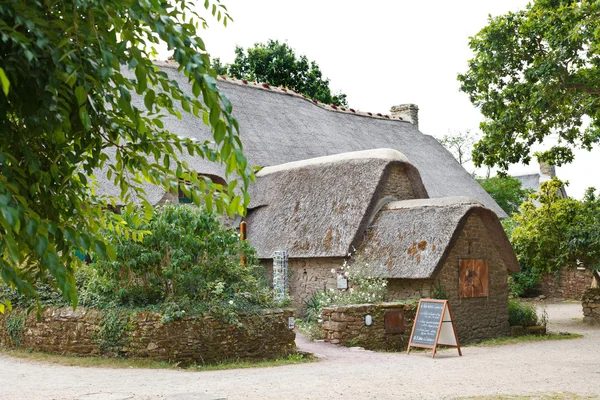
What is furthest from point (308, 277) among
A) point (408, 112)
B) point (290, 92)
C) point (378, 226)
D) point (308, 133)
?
point (408, 112)

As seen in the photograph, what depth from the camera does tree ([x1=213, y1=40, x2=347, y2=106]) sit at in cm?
3881

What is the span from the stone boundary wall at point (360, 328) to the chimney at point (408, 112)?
57.7ft

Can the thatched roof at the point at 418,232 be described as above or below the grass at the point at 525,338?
above

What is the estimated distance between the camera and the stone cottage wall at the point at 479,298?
1573 cm

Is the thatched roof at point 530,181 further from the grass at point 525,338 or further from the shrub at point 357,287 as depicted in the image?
the shrub at point 357,287

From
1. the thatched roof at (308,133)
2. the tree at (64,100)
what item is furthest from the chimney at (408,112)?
the tree at (64,100)

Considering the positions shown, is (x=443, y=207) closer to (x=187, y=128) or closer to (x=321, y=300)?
(x=321, y=300)

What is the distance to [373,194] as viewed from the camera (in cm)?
1698

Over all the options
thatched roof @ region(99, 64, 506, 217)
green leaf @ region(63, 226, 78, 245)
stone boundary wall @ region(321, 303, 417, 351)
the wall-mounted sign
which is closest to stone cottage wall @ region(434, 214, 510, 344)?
stone boundary wall @ region(321, 303, 417, 351)

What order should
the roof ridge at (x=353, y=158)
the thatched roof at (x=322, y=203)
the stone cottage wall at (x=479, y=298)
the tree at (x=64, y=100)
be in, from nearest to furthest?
the tree at (x=64, y=100)
the stone cottage wall at (x=479, y=298)
the thatched roof at (x=322, y=203)
the roof ridge at (x=353, y=158)

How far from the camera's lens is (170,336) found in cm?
1153

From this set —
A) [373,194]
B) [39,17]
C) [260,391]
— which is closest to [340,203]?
[373,194]

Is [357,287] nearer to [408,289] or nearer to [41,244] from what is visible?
[408,289]

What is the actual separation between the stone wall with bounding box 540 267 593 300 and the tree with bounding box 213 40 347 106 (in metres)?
16.3
